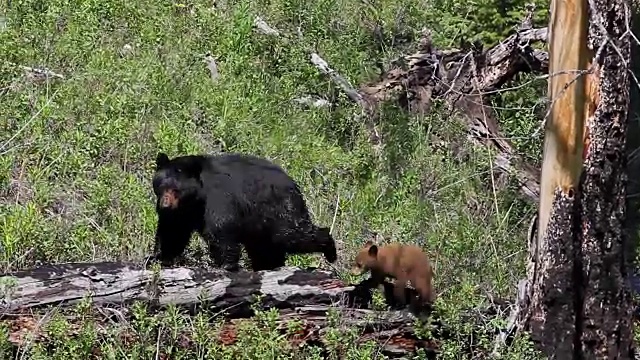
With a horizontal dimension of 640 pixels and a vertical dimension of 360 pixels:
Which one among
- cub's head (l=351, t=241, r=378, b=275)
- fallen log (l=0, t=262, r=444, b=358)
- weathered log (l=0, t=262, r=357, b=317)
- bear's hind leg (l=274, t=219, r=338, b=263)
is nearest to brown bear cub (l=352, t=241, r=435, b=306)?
cub's head (l=351, t=241, r=378, b=275)

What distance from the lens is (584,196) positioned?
5.93 meters

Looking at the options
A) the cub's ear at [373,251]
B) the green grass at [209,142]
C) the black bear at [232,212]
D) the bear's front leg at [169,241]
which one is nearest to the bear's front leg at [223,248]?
the black bear at [232,212]

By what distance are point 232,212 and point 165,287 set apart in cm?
112

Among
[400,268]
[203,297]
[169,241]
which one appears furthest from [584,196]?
[169,241]

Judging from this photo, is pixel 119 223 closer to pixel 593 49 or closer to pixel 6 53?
pixel 6 53

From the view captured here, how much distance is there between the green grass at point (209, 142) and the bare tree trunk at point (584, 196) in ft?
1.48

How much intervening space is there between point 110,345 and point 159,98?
4392 millimetres

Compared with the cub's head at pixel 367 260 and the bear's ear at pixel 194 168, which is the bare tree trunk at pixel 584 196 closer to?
the cub's head at pixel 367 260

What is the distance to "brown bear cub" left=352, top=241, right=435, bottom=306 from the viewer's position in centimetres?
A: 627

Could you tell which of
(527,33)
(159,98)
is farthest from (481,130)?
(159,98)

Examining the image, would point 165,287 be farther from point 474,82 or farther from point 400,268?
point 474,82

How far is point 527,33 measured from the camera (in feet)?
29.9

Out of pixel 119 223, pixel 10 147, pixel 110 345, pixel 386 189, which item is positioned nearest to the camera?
pixel 110 345

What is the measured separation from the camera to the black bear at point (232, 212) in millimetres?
6805
